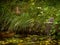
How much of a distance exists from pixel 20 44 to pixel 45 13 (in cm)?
134

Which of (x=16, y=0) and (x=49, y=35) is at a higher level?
(x=16, y=0)

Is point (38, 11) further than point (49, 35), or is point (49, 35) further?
point (38, 11)

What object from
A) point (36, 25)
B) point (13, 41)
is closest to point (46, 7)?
point (36, 25)

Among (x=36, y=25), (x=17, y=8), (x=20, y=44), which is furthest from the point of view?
(x=17, y=8)

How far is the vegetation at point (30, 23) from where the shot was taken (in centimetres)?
673

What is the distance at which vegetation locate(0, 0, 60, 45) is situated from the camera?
673cm

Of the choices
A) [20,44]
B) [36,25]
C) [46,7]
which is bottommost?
[20,44]

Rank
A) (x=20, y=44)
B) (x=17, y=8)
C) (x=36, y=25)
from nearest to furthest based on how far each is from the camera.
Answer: (x=20, y=44), (x=36, y=25), (x=17, y=8)

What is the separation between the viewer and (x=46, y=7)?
7.40 metres

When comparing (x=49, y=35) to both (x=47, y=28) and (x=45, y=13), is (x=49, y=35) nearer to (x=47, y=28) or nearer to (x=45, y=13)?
(x=47, y=28)

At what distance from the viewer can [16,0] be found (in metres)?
7.81

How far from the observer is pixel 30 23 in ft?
23.0

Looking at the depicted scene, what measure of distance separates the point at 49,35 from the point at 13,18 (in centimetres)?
117

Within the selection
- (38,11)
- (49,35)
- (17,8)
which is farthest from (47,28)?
(17,8)
